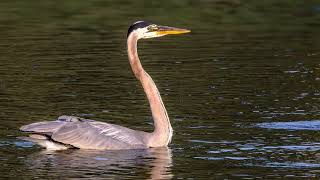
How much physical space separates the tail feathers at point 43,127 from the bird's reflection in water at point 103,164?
0.39m

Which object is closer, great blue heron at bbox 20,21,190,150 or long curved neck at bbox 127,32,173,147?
great blue heron at bbox 20,21,190,150

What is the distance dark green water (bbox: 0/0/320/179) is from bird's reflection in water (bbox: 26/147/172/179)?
0.05ft

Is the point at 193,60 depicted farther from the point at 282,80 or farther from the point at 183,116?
the point at 183,116

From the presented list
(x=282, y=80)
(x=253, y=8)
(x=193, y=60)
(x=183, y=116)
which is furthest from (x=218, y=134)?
(x=253, y=8)

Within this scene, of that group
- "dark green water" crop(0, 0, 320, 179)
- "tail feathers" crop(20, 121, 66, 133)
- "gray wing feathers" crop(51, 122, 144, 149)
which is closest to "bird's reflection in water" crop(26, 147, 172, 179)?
"dark green water" crop(0, 0, 320, 179)

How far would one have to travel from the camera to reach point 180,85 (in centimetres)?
2109

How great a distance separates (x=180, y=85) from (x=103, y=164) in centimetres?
664

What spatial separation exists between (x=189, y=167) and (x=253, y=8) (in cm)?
2110

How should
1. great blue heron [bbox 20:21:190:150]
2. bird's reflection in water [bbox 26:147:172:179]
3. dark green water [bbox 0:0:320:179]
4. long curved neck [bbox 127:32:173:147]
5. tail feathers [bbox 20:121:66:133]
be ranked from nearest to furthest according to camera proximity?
bird's reflection in water [bbox 26:147:172:179], dark green water [bbox 0:0:320:179], tail feathers [bbox 20:121:66:133], great blue heron [bbox 20:21:190:150], long curved neck [bbox 127:32:173:147]

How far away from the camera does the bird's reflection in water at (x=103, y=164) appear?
551 inches

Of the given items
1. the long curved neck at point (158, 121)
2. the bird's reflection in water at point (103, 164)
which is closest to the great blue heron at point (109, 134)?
the long curved neck at point (158, 121)

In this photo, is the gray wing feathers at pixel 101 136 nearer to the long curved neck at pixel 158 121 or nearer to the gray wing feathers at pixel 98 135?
the gray wing feathers at pixel 98 135

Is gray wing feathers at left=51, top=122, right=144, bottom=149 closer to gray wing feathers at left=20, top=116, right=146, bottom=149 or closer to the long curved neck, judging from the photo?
gray wing feathers at left=20, top=116, right=146, bottom=149

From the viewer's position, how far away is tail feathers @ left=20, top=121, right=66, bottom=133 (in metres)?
15.0
